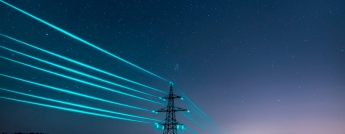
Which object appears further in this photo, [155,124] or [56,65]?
[155,124]

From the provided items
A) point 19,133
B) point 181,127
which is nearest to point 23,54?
point 19,133

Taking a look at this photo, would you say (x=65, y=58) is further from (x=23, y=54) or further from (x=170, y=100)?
(x=170, y=100)

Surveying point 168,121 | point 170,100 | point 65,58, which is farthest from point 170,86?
point 65,58

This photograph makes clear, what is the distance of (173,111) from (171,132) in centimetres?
226

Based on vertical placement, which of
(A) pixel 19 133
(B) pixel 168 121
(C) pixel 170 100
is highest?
(C) pixel 170 100

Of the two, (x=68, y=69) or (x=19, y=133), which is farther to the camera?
(x=19, y=133)

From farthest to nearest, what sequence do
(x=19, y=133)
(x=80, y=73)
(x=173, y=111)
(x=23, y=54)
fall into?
(x=173, y=111), (x=19, y=133), (x=80, y=73), (x=23, y=54)

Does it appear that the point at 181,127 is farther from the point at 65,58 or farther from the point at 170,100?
the point at 65,58

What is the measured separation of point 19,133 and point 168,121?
14.9m

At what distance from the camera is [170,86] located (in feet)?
95.6

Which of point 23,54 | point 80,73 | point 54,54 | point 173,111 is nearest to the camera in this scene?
point 23,54

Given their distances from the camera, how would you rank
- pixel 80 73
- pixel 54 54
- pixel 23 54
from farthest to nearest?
pixel 80 73 → pixel 54 54 → pixel 23 54

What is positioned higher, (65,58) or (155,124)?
(65,58)

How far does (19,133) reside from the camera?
2633cm
